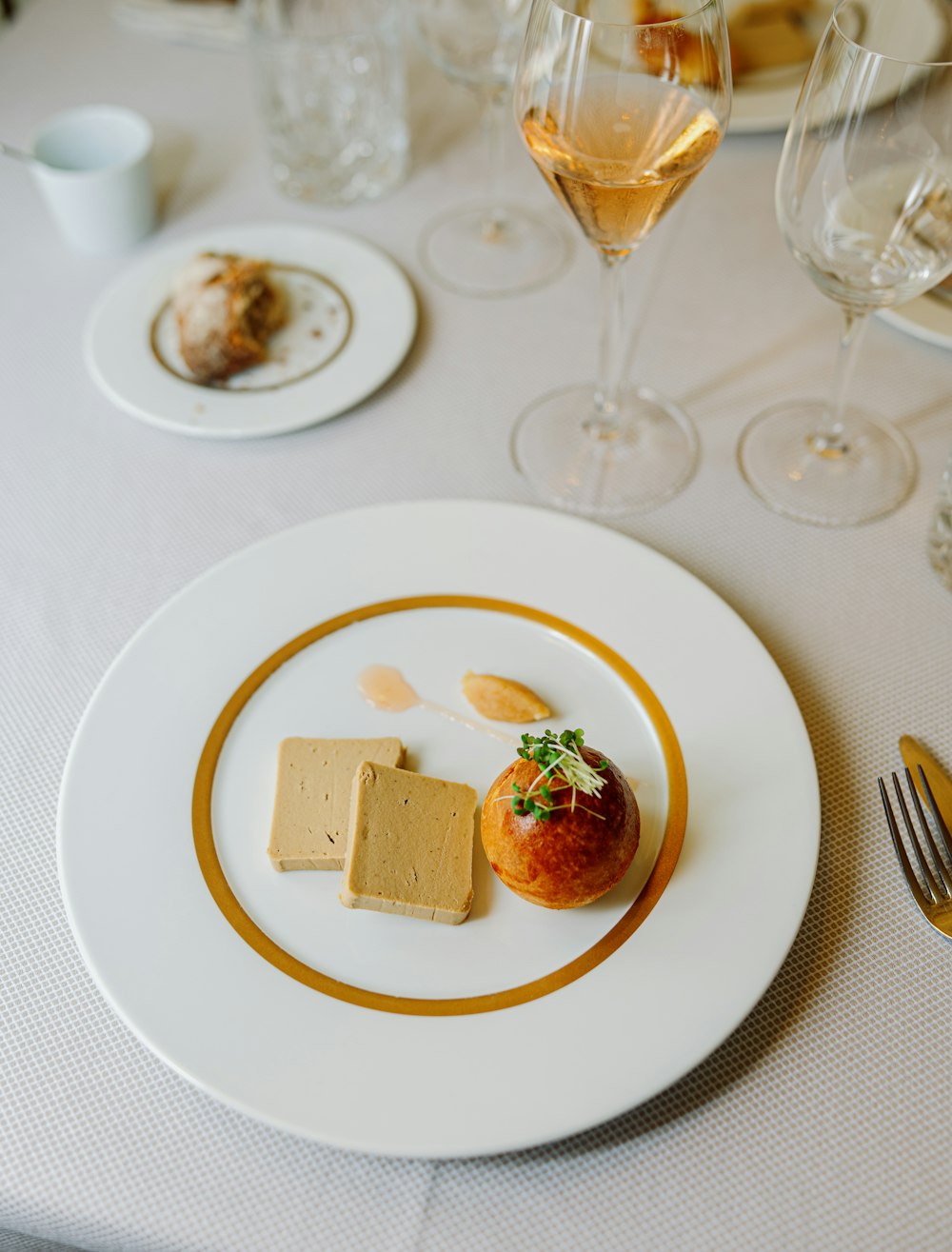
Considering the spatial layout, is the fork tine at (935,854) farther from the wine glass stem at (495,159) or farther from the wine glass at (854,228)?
the wine glass stem at (495,159)

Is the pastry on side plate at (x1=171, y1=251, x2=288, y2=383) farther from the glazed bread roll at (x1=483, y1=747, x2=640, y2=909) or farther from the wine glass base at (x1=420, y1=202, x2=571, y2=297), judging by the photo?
the glazed bread roll at (x1=483, y1=747, x2=640, y2=909)

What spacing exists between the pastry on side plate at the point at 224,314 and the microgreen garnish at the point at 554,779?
56 cm

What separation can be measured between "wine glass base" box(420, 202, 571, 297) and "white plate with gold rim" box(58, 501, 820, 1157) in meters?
0.39

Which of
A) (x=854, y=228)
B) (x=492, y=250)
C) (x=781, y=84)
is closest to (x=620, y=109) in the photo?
(x=854, y=228)

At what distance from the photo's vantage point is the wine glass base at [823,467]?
97 centimetres

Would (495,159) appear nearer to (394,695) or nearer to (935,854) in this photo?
(394,695)

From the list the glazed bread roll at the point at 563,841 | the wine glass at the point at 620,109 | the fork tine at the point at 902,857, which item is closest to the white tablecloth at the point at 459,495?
the fork tine at the point at 902,857

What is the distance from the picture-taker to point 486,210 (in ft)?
4.16

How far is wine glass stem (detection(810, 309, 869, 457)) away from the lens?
3.00ft

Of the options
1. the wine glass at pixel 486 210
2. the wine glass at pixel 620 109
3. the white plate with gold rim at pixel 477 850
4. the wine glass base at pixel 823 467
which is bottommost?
the white plate with gold rim at pixel 477 850

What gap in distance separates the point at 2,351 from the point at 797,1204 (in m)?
1.02

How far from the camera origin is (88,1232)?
2.03 feet

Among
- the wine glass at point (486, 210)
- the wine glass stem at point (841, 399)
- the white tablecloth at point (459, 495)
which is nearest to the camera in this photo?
the white tablecloth at point (459, 495)

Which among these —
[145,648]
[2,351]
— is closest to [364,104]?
[2,351]
